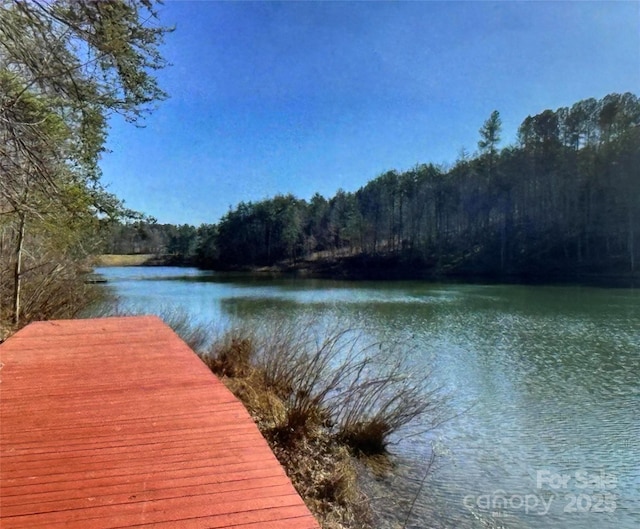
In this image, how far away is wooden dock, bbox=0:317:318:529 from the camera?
197 cm

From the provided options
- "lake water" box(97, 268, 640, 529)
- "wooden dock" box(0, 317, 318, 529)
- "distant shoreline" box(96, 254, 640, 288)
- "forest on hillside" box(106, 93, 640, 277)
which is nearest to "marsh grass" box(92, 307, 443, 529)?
"lake water" box(97, 268, 640, 529)

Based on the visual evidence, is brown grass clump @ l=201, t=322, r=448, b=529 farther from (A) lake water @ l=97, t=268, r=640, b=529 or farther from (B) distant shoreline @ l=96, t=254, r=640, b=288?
(B) distant shoreline @ l=96, t=254, r=640, b=288

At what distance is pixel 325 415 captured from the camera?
532 centimetres

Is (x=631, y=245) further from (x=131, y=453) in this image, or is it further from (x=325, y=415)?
(x=131, y=453)

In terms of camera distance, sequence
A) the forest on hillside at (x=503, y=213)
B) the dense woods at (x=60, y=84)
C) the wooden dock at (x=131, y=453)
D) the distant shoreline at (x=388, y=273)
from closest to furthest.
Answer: the wooden dock at (x=131, y=453) < the dense woods at (x=60, y=84) < the distant shoreline at (x=388, y=273) < the forest on hillside at (x=503, y=213)

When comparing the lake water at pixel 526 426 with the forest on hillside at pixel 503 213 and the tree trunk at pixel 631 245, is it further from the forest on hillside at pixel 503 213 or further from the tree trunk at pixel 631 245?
the forest on hillside at pixel 503 213

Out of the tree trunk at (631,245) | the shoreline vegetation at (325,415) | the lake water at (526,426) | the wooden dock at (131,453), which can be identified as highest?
the tree trunk at (631,245)

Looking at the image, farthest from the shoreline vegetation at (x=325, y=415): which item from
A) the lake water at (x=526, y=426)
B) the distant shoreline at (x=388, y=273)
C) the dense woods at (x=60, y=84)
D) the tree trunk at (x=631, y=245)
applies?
the tree trunk at (x=631, y=245)

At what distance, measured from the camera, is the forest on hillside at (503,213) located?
34.1m

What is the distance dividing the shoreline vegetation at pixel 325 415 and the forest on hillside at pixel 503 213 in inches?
1176

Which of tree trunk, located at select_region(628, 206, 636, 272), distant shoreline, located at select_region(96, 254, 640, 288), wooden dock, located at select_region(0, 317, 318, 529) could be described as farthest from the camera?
tree trunk, located at select_region(628, 206, 636, 272)

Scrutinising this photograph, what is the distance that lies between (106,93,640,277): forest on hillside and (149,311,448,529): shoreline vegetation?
1176 inches

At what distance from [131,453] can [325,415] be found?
3.03 m

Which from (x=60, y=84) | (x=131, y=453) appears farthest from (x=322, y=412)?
(x=60, y=84)
